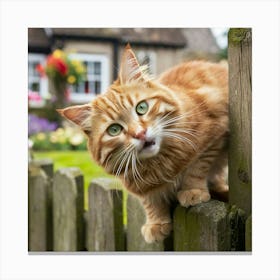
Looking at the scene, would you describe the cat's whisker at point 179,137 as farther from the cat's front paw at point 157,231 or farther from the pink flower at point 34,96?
the pink flower at point 34,96

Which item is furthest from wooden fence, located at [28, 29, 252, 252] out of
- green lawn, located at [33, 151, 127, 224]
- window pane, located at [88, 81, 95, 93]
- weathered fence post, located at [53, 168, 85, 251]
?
window pane, located at [88, 81, 95, 93]

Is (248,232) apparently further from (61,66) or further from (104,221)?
(61,66)

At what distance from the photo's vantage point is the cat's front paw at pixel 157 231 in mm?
1627

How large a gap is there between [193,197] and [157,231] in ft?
0.60

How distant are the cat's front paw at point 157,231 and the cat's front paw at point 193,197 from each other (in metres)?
0.11

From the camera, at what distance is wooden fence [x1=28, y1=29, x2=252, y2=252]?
150cm

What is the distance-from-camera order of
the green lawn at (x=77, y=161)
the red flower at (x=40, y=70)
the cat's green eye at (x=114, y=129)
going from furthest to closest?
the green lawn at (x=77, y=161)
the red flower at (x=40, y=70)
the cat's green eye at (x=114, y=129)

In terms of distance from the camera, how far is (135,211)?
69.7 inches

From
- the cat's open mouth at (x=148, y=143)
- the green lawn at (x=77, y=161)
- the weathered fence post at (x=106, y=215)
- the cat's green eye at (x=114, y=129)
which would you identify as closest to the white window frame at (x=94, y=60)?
the green lawn at (x=77, y=161)

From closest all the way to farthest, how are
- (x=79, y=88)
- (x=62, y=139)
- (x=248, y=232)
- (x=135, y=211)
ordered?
1. (x=248, y=232)
2. (x=135, y=211)
3. (x=79, y=88)
4. (x=62, y=139)

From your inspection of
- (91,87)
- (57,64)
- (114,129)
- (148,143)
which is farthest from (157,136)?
(57,64)
